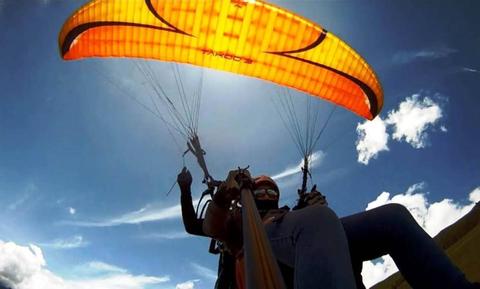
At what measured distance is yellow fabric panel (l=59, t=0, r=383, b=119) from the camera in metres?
Answer: 8.16

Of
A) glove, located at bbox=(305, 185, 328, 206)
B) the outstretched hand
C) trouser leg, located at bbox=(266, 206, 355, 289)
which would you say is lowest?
trouser leg, located at bbox=(266, 206, 355, 289)

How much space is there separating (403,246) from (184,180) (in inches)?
83.7

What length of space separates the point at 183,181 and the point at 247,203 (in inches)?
68.2

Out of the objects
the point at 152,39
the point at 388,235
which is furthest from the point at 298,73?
the point at 388,235

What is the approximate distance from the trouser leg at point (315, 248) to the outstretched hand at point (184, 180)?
5.14ft

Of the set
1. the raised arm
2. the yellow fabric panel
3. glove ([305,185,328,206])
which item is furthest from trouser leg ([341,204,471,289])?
the yellow fabric panel

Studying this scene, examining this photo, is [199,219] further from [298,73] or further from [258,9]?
[298,73]

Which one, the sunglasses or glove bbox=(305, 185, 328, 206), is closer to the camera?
glove bbox=(305, 185, 328, 206)

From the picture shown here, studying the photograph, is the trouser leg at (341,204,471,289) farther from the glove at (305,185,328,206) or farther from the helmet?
the helmet

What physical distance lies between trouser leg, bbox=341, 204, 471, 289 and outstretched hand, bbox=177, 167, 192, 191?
1671mm

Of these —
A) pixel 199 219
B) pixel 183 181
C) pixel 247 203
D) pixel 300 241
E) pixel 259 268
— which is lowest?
pixel 259 268

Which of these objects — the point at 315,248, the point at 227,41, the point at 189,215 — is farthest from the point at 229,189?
the point at 227,41

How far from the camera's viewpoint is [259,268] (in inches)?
65.1

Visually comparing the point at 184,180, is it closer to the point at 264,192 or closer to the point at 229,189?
the point at 264,192
